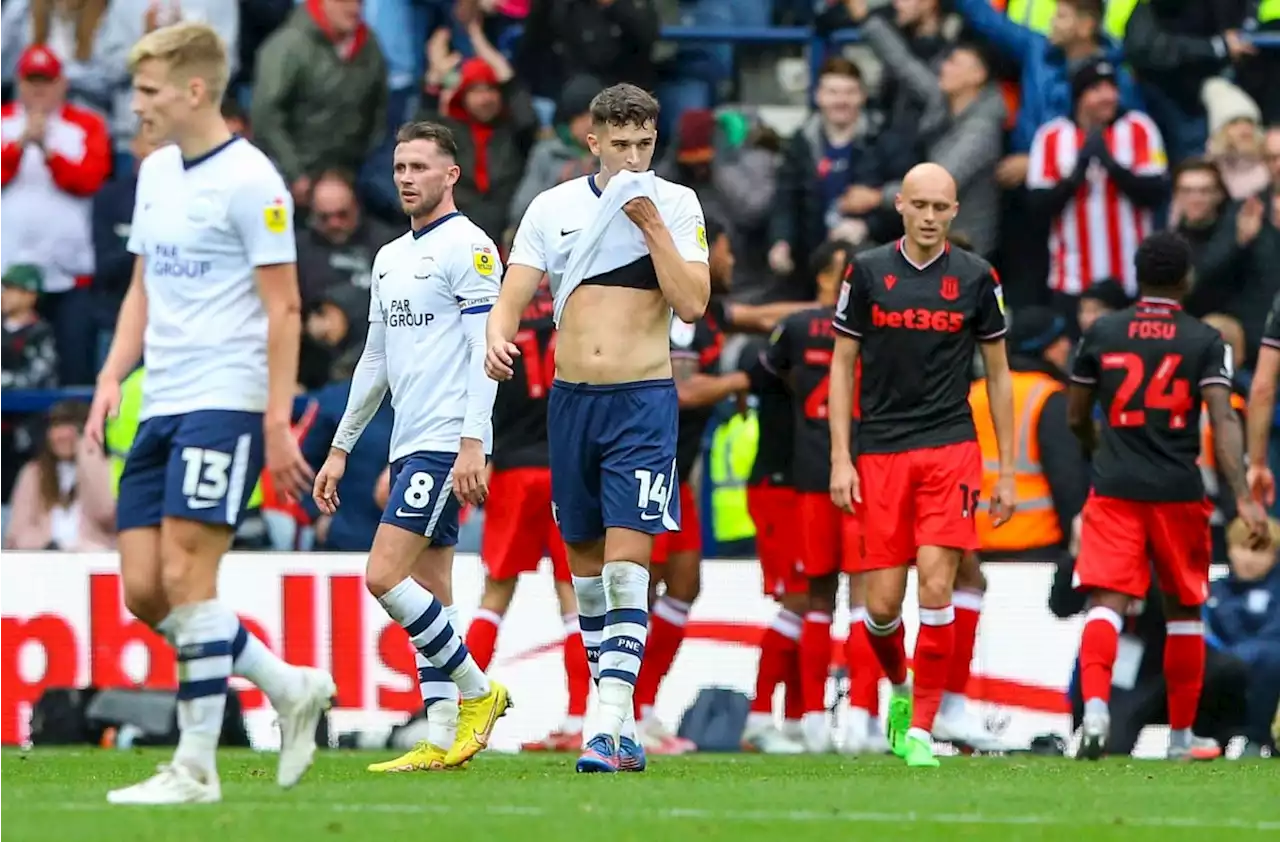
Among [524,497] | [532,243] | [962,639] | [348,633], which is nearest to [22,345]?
[348,633]

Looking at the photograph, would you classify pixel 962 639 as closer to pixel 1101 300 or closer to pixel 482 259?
pixel 1101 300


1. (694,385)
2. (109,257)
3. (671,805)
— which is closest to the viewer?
(671,805)

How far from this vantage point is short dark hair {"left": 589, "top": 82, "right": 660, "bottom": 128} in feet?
32.0

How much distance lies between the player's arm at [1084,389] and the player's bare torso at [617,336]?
2987 mm

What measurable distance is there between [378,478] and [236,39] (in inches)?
185

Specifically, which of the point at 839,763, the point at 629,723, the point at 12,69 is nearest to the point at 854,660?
the point at 839,763

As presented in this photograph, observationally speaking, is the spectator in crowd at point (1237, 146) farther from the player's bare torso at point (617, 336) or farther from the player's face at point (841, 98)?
the player's bare torso at point (617, 336)

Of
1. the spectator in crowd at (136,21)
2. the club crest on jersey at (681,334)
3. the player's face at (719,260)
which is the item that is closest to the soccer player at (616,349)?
the player's face at (719,260)

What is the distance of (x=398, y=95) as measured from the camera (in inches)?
728

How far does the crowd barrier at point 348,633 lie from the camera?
1435 centimetres

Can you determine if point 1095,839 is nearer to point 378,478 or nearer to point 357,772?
point 357,772

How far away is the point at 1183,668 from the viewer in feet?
39.8

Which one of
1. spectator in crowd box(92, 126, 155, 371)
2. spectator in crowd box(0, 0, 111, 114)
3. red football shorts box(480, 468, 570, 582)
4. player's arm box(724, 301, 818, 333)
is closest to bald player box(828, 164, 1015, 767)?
red football shorts box(480, 468, 570, 582)

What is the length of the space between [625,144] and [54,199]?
908 centimetres
